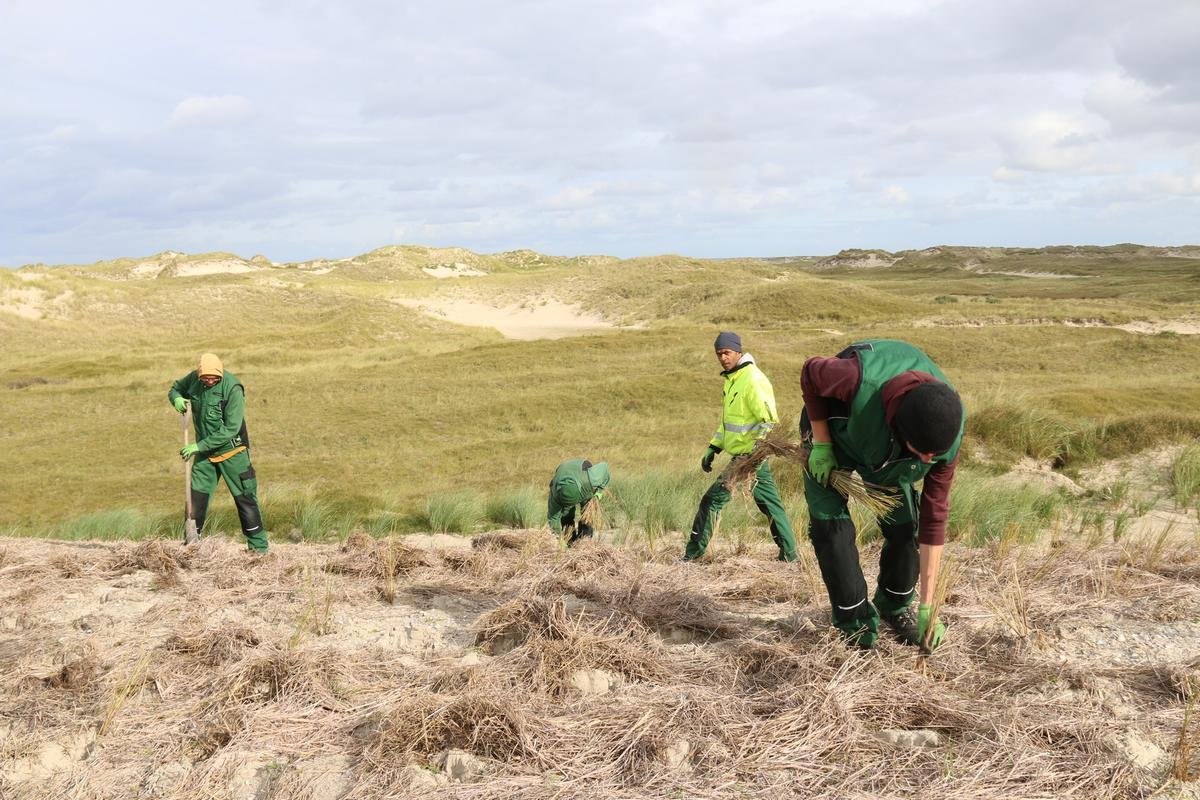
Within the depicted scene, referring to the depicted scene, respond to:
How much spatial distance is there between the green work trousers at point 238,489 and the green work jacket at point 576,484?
2.51 metres

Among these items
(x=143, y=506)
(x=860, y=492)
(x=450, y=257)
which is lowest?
(x=143, y=506)

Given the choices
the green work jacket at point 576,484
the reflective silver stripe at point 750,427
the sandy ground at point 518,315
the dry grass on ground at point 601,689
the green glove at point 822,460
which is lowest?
the dry grass on ground at point 601,689

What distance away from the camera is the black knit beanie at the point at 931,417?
3.26 m

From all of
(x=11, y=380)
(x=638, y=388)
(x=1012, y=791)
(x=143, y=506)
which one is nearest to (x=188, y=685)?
(x=1012, y=791)

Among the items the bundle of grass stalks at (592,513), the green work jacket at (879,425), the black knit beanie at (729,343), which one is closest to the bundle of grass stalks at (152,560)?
the bundle of grass stalks at (592,513)

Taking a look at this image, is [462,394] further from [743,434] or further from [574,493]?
[743,434]

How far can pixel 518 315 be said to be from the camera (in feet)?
175

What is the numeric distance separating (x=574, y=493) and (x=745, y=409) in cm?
160

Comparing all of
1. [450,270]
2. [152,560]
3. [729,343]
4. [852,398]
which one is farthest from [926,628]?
[450,270]

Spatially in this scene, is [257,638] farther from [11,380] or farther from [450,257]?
[450,257]

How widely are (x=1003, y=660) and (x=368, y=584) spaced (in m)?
3.85

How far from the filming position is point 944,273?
87188 mm

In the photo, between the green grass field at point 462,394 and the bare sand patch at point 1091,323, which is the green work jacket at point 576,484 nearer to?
the green grass field at point 462,394

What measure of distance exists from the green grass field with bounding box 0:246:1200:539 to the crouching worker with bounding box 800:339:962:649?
9.36 feet
